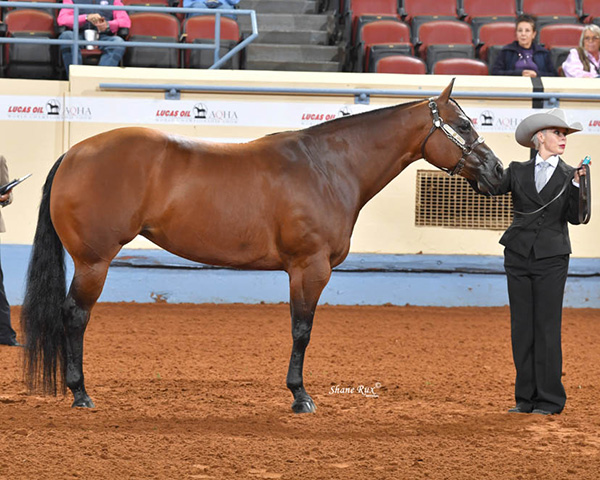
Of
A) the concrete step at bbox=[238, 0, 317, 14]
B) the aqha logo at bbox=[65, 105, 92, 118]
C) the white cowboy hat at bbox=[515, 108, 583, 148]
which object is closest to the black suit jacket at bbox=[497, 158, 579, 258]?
the white cowboy hat at bbox=[515, 108, 583, 148]

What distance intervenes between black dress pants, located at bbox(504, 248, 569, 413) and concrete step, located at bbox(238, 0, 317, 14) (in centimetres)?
918

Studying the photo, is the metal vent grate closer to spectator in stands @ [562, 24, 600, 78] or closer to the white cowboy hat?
spectator in stands @ [562, 24, 600, 78]

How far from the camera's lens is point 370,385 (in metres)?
6.17

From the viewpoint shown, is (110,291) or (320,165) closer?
(320,165)

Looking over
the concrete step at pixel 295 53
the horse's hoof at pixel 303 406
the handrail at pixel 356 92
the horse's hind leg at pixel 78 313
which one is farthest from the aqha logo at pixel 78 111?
the horse's hoof at pixel 303 406

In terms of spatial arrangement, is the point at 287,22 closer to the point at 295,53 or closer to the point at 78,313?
the point at 295,53

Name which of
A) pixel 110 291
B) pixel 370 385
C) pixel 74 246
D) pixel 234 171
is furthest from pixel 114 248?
pixel 110 291

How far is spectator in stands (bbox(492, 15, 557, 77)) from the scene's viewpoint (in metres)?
10.7

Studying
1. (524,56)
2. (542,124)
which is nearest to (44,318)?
(542,124)

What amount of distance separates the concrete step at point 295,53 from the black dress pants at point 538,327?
7.71 meters

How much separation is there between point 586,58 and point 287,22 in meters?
4.87

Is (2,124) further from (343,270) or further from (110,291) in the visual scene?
(343,270)

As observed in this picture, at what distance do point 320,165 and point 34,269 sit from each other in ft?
6.47

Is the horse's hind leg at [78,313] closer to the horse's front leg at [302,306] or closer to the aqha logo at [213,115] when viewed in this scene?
the horse's front leg at [302,306]
